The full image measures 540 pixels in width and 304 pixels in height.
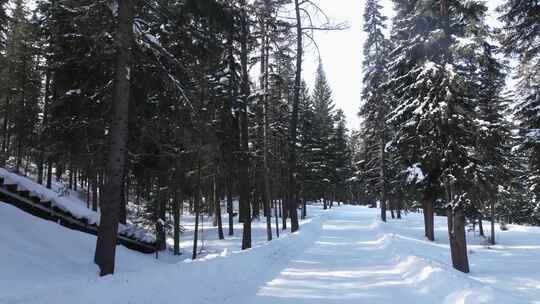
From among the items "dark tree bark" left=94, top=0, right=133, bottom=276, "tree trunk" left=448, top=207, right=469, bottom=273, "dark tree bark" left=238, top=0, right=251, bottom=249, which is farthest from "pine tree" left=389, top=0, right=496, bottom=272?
"dark tree bark" left=94, top=0, right=133, bottom=276

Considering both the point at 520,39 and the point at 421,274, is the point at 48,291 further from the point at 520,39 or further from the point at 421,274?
the point at 520,39

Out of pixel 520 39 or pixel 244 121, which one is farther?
pixel 244 121

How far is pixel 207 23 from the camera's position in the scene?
32.9ft

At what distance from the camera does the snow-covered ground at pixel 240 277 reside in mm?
6832

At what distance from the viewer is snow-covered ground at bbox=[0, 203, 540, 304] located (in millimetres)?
6832

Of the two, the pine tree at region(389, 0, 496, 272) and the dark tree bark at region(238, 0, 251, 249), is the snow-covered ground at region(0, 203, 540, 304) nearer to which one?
the dark tree bark at region(238, 0, 251, 249)

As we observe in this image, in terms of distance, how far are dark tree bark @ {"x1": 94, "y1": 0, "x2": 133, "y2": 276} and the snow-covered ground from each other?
2.20 ft

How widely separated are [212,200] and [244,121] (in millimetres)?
16147

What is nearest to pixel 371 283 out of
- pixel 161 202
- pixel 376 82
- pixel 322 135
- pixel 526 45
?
pixel 161 202

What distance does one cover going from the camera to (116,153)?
8.66 metres

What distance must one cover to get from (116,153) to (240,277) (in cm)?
430

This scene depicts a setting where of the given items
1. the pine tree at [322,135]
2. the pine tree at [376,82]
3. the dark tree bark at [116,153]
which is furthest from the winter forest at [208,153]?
the pine tree at [322,135]

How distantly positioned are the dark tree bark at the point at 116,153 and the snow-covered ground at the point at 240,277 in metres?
0.67

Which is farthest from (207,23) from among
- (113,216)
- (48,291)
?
(48,291)
